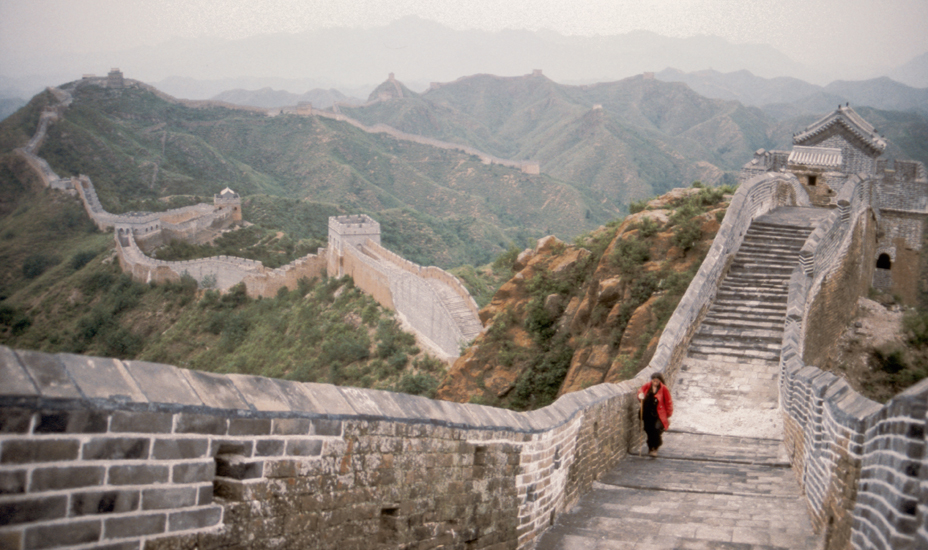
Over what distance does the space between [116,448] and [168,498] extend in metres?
0.30

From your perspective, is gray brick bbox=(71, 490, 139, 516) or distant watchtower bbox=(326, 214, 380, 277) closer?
gray brick bbox=(71, 490, 139, 516)

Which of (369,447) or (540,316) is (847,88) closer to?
(540,316)

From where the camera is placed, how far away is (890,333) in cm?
1892

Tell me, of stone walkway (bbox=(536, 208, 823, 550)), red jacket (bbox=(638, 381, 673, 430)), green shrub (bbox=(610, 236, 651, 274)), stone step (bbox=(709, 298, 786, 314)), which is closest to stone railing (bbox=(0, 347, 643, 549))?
stone walkway (bbox=(536, 208, 823, 550))

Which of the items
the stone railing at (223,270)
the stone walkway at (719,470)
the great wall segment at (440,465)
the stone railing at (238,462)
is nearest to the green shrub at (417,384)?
the stone walkway at (719,470)

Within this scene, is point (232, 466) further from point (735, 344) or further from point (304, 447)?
point (735, 344)

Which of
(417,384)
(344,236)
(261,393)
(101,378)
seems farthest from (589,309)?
(344,236)

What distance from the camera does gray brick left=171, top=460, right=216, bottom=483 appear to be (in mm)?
2641

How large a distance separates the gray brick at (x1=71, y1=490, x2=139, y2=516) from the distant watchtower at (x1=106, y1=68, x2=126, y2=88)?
90712 millimetres

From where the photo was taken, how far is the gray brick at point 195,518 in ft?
8.63

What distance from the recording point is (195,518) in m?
2.71

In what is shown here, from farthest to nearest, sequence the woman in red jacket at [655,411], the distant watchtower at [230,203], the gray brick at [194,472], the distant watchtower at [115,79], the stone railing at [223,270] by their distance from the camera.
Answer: the distant watchtower at [115,79] → the distant watchtower at [230,203] → the stone railing at [223,270] → the woman in red jacket at [655,411] → the gray brick at [194,472]

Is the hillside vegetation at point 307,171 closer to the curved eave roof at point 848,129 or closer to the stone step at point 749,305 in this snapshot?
the curved eave roof at point 848,129

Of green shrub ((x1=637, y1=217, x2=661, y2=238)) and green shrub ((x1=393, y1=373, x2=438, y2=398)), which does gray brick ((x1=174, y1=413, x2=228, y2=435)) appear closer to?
green shrub ((x1=637, y1=217, x2=661, y2=238))
